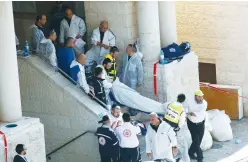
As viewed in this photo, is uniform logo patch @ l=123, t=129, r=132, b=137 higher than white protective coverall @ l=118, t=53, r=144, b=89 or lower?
lower

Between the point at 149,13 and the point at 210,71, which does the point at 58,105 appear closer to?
the point at 149,13

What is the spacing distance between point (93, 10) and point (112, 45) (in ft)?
2.77

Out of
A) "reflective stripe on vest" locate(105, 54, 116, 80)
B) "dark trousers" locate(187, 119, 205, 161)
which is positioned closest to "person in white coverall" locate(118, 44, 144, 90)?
"reflective stripe on vest" locate(105, 54, 116, 80)

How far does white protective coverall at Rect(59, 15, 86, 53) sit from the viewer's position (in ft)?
63.5

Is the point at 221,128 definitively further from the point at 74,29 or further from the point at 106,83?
the point at 74,29

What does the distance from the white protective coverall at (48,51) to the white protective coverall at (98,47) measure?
127 cm

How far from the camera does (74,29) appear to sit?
19.4 meters

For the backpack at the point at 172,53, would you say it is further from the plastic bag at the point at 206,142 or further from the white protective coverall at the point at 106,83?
the plastic bag at the point at 206,142

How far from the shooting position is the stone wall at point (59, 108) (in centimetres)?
1773

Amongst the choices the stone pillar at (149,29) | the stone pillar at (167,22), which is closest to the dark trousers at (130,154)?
the stone pillar at (149,29)

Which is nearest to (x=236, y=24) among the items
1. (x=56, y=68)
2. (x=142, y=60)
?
(x=142, y=60)

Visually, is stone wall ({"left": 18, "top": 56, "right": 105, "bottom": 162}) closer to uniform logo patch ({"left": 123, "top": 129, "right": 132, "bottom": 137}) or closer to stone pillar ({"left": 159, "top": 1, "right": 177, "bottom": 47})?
uniform logo patch ({"left": 123, "top": 129, "right": 132, "bottom": 137})

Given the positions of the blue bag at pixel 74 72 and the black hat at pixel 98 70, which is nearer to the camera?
the black hat at pixel 98 70

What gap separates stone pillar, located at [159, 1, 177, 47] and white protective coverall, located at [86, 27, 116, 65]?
104 cm
